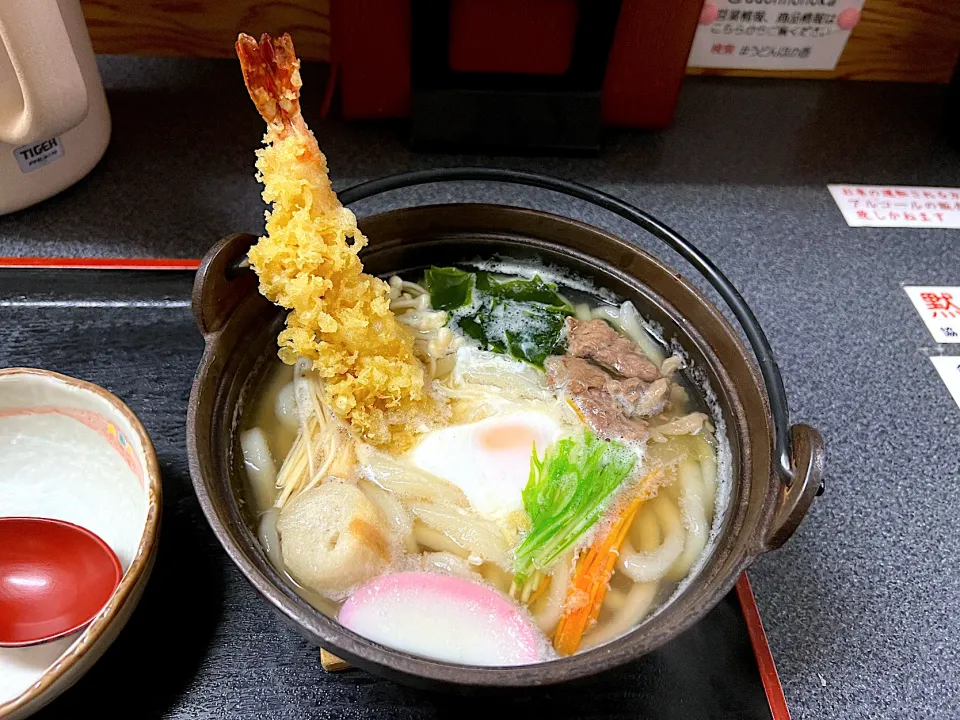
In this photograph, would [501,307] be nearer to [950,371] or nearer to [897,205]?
[950,371]

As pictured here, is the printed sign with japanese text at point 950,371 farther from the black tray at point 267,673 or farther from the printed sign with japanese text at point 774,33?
the printed sign with japanese text at point 774,33

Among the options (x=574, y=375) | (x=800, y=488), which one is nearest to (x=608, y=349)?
(x=574, y=375)

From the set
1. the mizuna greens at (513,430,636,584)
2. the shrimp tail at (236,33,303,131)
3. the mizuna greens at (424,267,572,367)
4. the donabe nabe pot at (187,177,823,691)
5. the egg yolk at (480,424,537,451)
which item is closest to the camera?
the donabe nabe pot at (187,177,823,691)

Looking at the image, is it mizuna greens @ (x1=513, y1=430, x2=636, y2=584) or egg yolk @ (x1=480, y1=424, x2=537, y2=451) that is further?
egg yolk @ (x1=480, y1=424, x2=537, y2=451)

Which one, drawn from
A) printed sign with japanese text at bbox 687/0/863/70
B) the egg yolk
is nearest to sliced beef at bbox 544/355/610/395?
the egg yolk

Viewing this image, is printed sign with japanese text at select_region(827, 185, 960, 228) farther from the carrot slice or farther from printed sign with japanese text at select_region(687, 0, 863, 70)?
the carrot slice

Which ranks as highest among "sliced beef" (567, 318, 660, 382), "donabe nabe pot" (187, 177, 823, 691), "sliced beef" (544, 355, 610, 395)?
"donabe nabe pot" (187, 177, 823, 691)

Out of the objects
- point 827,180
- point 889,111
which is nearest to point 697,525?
point 827,180
